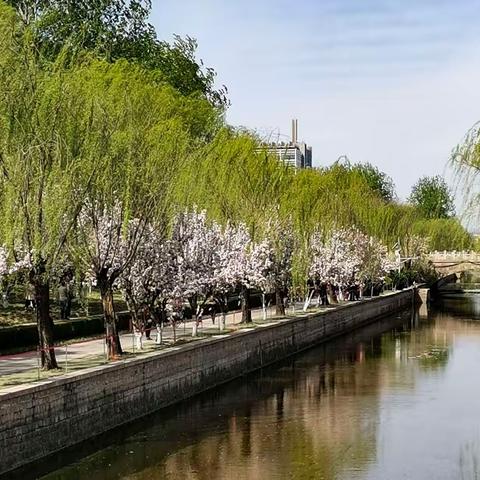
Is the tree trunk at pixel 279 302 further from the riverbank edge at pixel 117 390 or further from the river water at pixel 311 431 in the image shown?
the river water at pixel 311 431

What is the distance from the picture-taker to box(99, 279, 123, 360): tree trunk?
79.6ft

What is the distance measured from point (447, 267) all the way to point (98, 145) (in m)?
66.1

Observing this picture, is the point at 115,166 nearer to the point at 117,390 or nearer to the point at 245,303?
the point at 117,390

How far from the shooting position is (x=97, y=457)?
20438mm

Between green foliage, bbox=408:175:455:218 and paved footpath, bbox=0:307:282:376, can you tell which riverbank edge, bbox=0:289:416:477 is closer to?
paved footpath, bbox=0:307:282:376

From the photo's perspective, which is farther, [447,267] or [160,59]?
[447,267]

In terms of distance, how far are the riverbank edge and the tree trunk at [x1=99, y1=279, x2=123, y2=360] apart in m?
0.78

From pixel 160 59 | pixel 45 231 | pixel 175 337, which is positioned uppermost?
pixel 160 59

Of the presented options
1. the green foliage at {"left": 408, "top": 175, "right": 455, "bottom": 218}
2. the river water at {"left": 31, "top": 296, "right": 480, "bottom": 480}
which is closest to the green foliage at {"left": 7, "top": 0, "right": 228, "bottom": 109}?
the river water at {"left": 31, "top": 296, "right": 480, "bottom": 480}

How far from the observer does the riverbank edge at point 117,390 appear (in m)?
18.4

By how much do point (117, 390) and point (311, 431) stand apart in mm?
5141

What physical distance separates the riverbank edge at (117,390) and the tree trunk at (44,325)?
0.99 m

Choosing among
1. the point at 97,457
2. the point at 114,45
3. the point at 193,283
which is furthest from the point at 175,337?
the point at 114,45

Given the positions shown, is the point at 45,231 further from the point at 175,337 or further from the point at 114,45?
the point at 114,45
